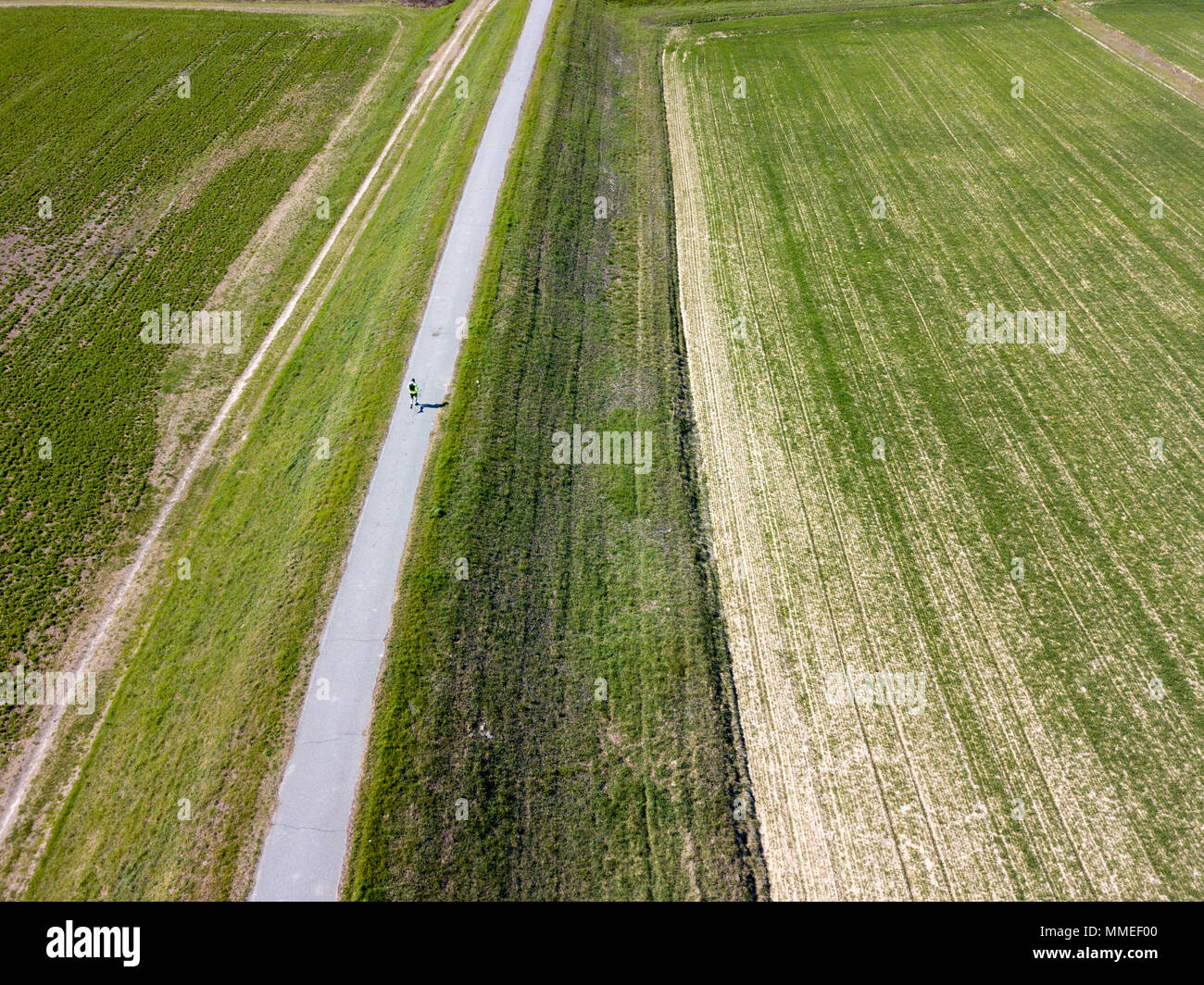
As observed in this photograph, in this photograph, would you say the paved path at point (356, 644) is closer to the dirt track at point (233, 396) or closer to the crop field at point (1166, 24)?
the dirt track at point (233, 396)

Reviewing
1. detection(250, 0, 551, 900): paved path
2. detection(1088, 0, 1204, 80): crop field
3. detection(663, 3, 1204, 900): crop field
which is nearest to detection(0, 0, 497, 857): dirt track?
detection(250, 0, 551, 900): paved path

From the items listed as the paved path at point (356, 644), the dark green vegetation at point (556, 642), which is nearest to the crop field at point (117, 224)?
the paved path at point (356, 644)

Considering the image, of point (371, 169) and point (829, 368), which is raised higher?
point (371, 169)

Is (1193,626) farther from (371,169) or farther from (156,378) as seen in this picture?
(371,169)

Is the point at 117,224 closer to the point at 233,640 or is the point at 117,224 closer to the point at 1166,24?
the point at 233,640

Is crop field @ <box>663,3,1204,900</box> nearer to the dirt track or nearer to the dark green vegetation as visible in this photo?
the dark green vegetation

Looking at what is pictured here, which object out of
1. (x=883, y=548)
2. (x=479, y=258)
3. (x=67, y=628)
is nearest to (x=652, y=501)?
(x=883, y=548)

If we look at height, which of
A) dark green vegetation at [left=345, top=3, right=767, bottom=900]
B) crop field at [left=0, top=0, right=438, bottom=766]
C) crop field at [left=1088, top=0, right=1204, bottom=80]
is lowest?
dark green vegetation at [left=345, top=3, right=767, bottom=900]
